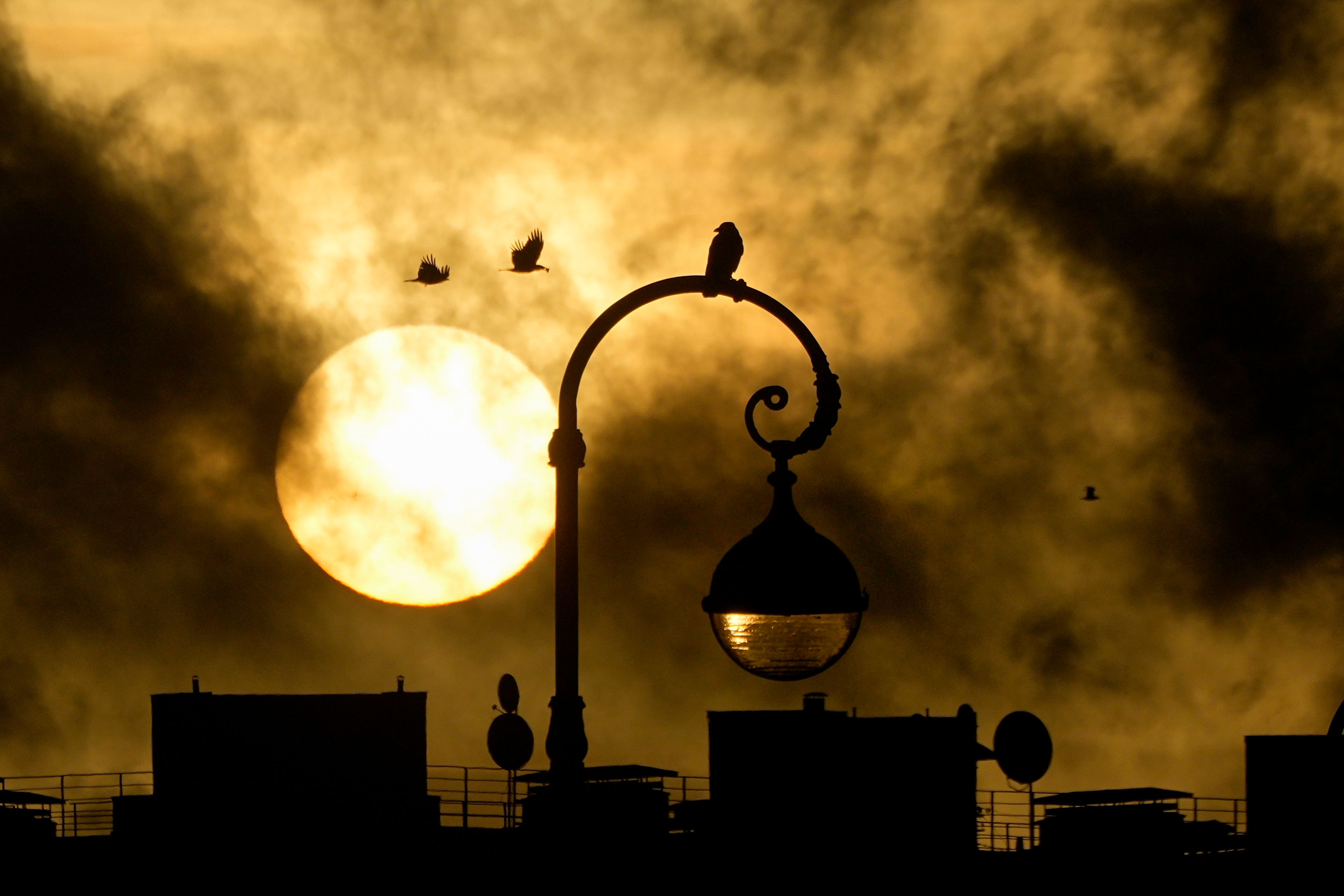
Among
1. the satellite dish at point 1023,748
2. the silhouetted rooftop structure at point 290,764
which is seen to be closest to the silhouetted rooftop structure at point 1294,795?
the satellite dish at point 1023,748

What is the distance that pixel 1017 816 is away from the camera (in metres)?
35.3

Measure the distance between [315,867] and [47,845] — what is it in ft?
24.9

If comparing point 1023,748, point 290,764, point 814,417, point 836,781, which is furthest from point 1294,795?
point 290,764

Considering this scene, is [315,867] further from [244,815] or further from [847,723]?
[847,723]

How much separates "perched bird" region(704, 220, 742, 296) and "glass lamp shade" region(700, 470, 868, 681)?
1.58 metres

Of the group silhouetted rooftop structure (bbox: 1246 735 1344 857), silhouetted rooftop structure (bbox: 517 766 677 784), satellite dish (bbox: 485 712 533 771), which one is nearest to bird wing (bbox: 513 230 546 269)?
silhouetted rooftop structure (bbox: 1246 735 1344 857)

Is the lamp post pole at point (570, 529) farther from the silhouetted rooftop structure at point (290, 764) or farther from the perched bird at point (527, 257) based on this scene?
the silhouetted rooftop structure at point (290, 764)

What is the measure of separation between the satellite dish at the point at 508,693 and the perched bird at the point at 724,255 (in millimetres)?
24764

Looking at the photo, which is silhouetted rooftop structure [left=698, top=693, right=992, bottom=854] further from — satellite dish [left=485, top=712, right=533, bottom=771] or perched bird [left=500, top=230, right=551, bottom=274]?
perched bird [left=500, top=230, right=551, bottom=274]

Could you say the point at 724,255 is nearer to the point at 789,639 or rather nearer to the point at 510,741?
the point at 789,639

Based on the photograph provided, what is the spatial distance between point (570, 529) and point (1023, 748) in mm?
25494

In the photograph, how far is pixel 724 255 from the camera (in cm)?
982

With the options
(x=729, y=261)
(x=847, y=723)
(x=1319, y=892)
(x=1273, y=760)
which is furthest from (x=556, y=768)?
(x=847, y=723)

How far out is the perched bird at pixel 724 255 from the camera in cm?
A: 970
